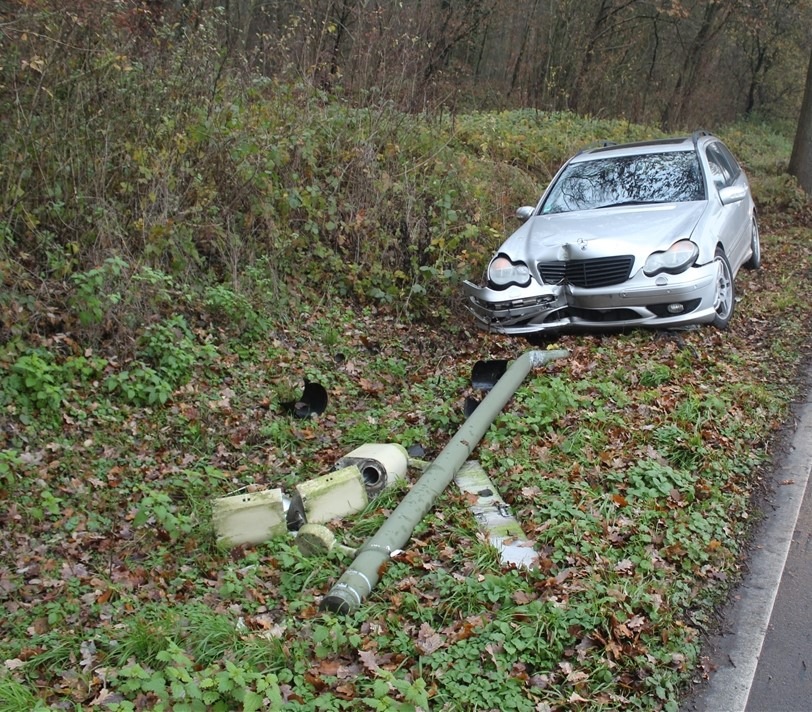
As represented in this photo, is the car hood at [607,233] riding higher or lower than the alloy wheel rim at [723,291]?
higher

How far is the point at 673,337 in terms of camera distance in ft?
23.3

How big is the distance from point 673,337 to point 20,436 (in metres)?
5.48

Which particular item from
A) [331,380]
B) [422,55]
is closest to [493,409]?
[331,380]

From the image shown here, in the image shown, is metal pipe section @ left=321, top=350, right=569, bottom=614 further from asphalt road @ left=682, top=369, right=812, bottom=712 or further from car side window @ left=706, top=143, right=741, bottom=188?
car side window @ left=706, top=143, right=741, bottom=188

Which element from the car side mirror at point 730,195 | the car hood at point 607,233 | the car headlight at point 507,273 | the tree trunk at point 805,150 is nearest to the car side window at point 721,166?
the car side mirror at point 730,195

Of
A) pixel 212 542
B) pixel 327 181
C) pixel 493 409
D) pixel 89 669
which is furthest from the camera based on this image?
pixel 327 181

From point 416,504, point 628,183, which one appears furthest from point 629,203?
point 416,504

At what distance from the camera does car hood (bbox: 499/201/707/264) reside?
706cm

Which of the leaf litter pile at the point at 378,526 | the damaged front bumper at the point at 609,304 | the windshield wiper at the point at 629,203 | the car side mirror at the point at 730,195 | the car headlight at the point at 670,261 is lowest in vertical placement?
the leaf litter pile at the point at 378,526

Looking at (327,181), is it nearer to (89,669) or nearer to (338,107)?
(338,107)

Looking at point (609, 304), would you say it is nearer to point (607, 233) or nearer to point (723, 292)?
point (607, 233)

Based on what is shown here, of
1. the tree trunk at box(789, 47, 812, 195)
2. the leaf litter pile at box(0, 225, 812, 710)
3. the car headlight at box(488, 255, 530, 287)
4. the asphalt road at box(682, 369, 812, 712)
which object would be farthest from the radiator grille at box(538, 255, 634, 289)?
the tree trunk at box(789, 47, 812, 195)

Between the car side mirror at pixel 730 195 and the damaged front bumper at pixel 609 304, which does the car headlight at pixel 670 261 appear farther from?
the car side mirror at pixel 730 195

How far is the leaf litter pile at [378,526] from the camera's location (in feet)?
11.0
